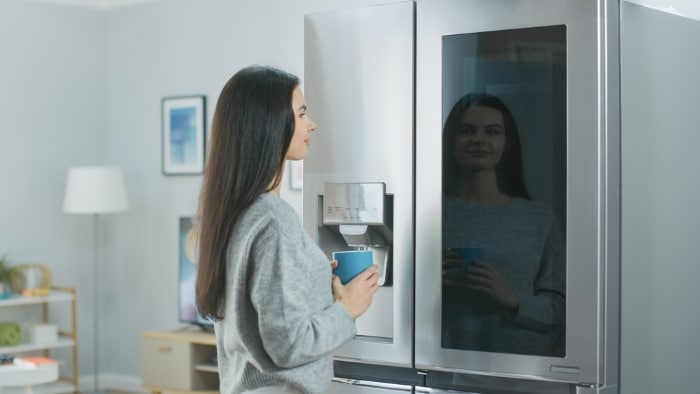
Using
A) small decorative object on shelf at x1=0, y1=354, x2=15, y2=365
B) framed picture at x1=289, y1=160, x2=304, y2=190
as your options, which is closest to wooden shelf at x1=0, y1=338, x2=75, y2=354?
small decorative object on shelf at x1=0, y1=354, x2=15, y2=365

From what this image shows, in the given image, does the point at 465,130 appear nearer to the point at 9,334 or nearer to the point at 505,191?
the point at 505,191

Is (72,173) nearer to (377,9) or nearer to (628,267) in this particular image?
(377,9)

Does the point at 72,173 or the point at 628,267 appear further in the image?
the point at 72,173

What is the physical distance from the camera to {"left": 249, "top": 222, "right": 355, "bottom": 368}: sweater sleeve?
1582mm

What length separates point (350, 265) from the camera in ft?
6.06

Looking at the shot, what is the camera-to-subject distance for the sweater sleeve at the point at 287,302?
1.58 metres

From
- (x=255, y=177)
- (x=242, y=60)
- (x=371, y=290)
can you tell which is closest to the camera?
(x=255, y=177)

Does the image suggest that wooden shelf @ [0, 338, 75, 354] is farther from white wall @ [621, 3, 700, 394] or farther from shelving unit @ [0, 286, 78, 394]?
white wall @ [621, 3, 700, 394]

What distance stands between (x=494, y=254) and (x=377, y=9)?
688mm

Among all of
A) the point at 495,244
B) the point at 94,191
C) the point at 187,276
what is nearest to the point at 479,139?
the point at 495,244

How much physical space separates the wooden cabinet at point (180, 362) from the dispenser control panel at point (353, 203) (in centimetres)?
223

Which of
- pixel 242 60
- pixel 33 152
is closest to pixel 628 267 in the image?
pixel 242 60

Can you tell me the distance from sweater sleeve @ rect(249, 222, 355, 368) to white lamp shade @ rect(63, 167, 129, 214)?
3.59m

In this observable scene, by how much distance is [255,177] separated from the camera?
5.42ft
